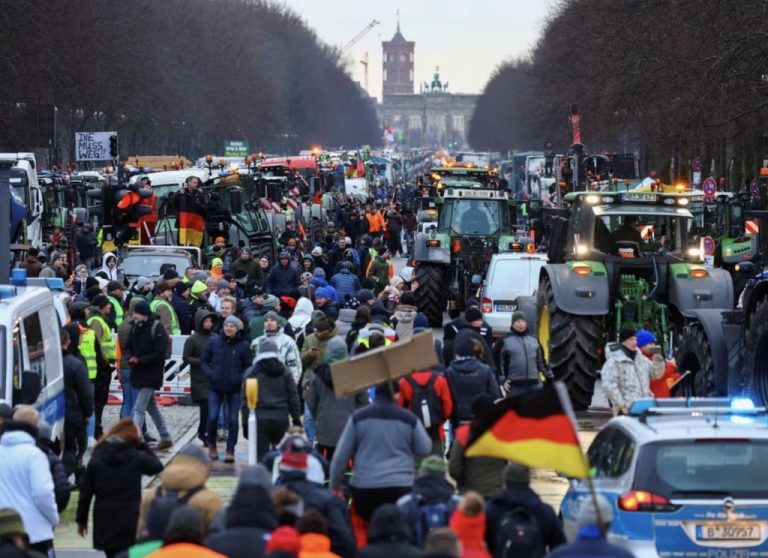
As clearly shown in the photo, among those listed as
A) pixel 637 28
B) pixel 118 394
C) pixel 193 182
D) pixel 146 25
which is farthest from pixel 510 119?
pixel 118 394

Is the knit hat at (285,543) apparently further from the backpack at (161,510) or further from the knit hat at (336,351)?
the knit hat at (336,351)

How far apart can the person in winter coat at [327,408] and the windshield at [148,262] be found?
1497 cm

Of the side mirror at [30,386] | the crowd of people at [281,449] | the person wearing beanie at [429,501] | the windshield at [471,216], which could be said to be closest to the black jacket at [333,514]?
the crowd of people at [281,449]

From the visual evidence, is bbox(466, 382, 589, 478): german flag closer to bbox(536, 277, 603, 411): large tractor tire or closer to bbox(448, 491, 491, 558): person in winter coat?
bbox(448, 491, 491, 558): person in winter coat

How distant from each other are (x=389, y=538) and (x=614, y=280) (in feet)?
44.4

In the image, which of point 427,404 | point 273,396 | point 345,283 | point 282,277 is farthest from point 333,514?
point 282,277

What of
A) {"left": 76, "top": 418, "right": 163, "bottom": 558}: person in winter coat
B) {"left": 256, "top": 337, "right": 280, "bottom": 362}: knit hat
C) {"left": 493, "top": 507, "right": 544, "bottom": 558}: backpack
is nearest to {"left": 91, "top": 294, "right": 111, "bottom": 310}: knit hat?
{"left": 256, "top": 337, "right": 280, "bottom": 362}: knit hat

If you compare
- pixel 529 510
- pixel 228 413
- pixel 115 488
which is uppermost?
pixel 529 510

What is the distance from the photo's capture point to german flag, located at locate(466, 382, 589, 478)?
33.8 ft

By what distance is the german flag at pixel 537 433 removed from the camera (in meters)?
10.3

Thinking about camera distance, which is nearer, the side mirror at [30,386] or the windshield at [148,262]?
the side mirror at [30,386]

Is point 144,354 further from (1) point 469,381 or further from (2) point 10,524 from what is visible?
(2) point 10,524

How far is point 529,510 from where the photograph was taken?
1075 centimetres

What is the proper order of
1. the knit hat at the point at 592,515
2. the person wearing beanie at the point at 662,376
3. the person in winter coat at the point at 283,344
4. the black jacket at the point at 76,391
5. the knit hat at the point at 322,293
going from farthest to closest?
the knit hat at the point at 322,293 → the person wearing beanie at the point at 662,376 → the person in winter coat at the point at 283,344 → the black jacket at the point at 76,391 → the knit hat at the point at 592,515
